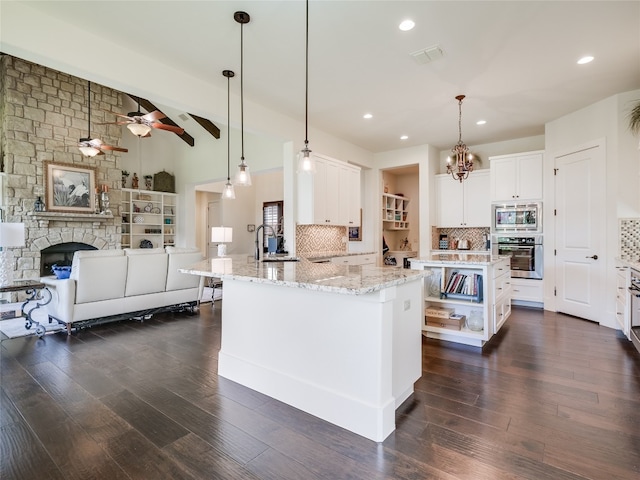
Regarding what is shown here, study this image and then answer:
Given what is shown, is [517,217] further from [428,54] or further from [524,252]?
[428,54]

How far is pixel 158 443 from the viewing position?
1.86m

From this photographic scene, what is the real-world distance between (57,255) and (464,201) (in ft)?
27.7

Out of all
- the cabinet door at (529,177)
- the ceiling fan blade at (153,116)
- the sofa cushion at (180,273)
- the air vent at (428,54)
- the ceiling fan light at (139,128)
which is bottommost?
the sofa cushion at (180,273)

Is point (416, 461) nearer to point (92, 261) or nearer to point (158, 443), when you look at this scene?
point (158, 443)

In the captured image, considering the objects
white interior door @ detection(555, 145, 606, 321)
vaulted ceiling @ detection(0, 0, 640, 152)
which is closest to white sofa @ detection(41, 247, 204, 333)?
vaulted ceiling @ detection(0, 0, 640, 152)

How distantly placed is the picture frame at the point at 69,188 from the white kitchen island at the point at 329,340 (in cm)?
596

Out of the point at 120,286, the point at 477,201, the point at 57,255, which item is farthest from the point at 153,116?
the point at 477,201

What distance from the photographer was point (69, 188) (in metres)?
6.75

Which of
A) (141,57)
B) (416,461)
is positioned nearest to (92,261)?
(141,57)

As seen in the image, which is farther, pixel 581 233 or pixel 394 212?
pixel 394 212

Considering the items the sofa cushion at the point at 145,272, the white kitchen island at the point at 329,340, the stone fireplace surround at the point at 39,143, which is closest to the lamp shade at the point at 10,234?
the sofa cushion at the point at 145,272

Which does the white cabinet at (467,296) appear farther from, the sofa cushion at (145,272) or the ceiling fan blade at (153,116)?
the ceiling fan blade at (153,116)

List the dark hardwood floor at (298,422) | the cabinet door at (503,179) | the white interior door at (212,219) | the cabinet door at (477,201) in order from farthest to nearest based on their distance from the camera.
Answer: the white interior door at (212,219) < the cabinet door at (477,201) < the cabinet door at (503,179) < the dark hardwood floor at (298,422)

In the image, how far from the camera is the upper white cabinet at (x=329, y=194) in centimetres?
518
